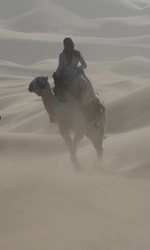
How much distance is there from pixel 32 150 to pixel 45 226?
993 centimetres

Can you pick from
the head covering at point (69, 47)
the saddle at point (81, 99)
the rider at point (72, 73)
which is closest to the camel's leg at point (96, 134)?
the saddle at point (81, 99)

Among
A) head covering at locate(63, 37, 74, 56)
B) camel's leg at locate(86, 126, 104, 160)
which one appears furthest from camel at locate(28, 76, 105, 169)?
head covering at locate(63, 37, 74, 56)

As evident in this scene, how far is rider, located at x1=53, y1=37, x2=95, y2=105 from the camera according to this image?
911 centimetres

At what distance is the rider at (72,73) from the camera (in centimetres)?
911

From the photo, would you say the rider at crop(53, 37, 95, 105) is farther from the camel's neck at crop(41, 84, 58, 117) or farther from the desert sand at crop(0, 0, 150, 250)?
the desert sand at crop(0, 0, 150, 250)

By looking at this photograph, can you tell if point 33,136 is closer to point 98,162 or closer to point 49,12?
point 98,162

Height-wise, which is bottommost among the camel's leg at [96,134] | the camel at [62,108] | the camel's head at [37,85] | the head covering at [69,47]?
the camel's leg at [96,134]

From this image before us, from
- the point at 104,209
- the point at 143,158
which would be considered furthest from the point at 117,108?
the point at 104,209

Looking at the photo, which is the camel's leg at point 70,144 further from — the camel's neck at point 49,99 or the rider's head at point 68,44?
the rider's head at point 68,44

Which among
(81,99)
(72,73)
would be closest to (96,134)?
(81,99)

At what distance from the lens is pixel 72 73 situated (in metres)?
9.17

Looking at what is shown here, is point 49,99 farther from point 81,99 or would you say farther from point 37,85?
point 81,99

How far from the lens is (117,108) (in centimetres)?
2069

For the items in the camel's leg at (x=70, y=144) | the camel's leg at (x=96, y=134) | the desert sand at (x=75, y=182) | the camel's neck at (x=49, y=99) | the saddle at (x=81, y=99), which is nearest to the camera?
the desert sand at (x=75, y=182)
